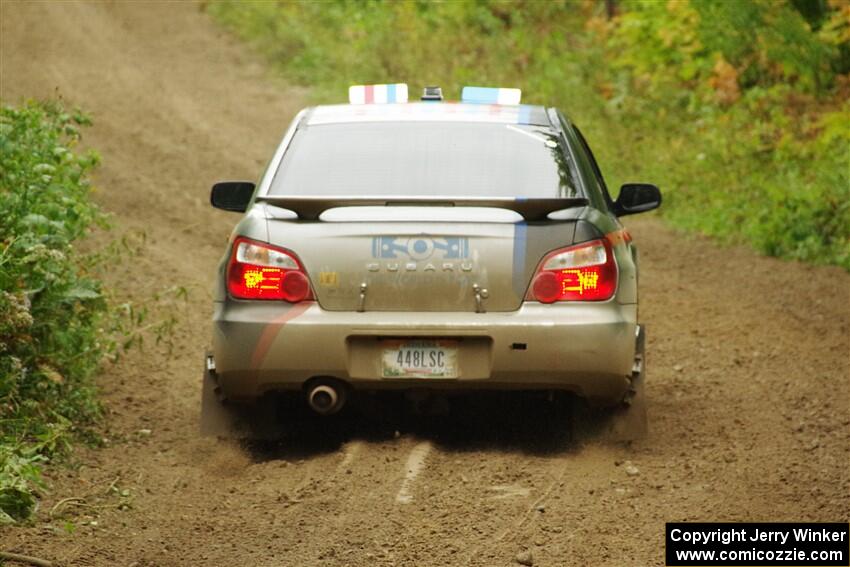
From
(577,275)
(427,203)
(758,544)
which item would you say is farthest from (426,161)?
(758,544)

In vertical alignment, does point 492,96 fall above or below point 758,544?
above

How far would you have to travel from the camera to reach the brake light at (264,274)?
6.12 meters

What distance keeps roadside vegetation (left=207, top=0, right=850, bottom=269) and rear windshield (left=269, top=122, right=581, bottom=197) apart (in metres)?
5.93

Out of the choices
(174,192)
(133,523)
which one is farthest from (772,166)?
(133,523)

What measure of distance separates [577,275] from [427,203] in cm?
71

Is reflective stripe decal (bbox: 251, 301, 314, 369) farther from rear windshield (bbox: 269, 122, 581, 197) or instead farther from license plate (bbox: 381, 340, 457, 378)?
rear windshield (bbox: 269, 122, 581, 197)

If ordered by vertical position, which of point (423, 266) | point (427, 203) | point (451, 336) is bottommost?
point (451, 336)

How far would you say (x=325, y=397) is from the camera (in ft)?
20.5

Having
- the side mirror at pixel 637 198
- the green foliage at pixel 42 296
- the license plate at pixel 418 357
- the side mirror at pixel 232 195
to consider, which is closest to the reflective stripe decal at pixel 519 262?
the license plate at pixel 418 357

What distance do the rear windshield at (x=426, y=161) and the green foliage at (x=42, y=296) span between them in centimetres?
122

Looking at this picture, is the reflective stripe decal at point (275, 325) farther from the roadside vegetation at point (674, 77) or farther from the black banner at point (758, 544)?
the roadside vegetation at point (674, 77)

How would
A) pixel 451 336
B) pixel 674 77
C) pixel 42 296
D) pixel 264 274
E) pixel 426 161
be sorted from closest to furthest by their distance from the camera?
pixel 451 336 → pixel 264 274 → pixel 426 161 → pixel 42 296 → pixel 674 77

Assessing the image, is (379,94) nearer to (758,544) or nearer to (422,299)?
(422,299)

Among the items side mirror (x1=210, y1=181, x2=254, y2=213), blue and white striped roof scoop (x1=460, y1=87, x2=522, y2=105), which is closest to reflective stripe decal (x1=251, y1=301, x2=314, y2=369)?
side mirror (x1=210, y1=181, x2=254, y2=213)
